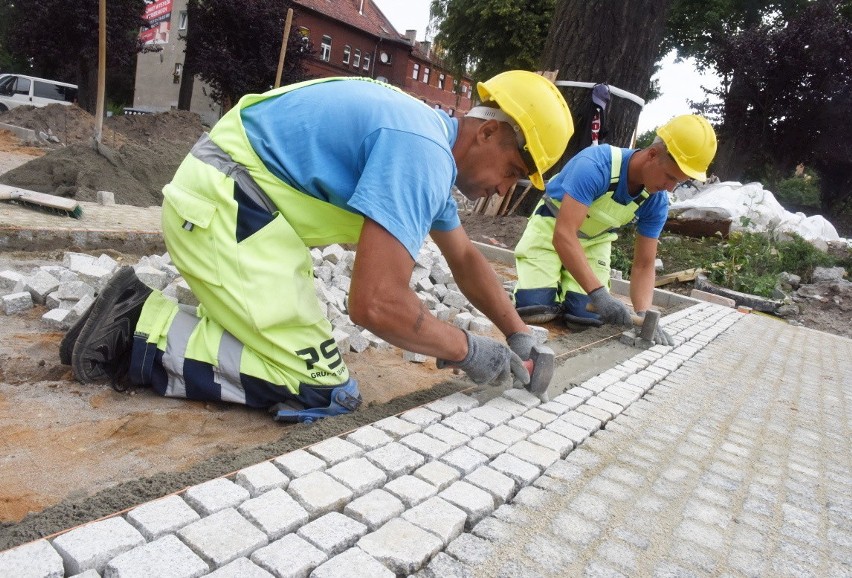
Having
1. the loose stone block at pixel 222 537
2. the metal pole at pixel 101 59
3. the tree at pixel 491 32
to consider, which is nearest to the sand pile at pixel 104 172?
the metal pole at pixel 101 59

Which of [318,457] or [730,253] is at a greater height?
[730,253]

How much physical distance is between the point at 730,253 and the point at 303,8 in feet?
103

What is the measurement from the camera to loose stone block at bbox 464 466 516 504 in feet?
6.82

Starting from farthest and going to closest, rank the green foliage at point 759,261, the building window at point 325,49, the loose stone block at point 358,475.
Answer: the building window at point 325,49, the green foliage at point 759,261, the loose stone block at point 358,475

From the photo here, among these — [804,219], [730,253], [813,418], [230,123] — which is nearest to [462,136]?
[230,123]

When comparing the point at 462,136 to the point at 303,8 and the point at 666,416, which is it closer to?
the point at 666,416

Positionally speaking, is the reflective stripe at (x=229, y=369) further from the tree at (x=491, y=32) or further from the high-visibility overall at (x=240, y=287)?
the tree at (x=491, y=32)

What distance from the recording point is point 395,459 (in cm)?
217

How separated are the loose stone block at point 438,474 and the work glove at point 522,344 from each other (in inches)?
42.3

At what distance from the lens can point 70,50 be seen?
934 inches

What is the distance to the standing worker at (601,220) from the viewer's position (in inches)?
164

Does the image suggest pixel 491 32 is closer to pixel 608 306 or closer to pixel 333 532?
pixel 608 306

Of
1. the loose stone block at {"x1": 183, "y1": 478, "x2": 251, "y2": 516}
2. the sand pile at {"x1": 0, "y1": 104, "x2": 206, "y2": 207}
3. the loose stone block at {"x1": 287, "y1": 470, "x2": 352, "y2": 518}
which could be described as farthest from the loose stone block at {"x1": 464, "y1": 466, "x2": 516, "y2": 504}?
the sand pile at {"x1": 0, "y1": 104, "x2": 206, "y2": 207}

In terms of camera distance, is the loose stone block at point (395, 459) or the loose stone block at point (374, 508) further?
the loose stone block at point (395, 459)
